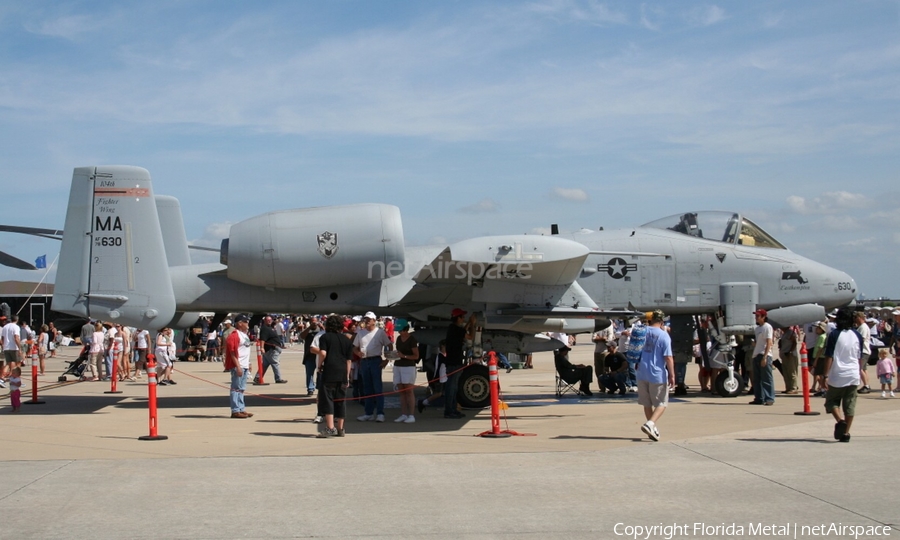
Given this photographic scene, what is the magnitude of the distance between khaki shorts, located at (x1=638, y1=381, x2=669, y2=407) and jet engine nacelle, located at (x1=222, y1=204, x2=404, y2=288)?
5.18 m

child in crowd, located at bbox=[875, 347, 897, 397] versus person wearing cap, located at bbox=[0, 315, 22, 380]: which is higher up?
person wearing cap, located at bbox=[0, 315, 22, 380]

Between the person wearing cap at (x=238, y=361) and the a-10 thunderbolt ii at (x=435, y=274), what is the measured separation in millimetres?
1105

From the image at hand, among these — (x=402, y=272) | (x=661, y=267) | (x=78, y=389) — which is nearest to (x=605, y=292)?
(x=661, y=267)

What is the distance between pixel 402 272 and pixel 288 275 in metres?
1.94

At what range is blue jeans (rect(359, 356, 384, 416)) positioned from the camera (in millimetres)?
12086

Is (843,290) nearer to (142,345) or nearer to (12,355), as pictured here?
(12,355)

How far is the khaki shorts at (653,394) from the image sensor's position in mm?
9758

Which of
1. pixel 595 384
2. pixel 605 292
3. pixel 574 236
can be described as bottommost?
pixel 595 384

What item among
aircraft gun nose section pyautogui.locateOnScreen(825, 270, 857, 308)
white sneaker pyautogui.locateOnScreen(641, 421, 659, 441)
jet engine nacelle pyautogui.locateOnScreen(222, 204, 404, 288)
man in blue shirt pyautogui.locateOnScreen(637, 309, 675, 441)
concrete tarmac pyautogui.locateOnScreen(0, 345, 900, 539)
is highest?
jet engine nacelle pyautogui.locateOnScreen(222, 204, 404, 288)

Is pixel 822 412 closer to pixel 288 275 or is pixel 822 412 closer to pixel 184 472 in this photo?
pixel 288 275

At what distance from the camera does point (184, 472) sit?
7.89 meters

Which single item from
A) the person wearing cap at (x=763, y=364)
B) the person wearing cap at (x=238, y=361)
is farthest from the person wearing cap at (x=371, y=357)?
the person wearing cap at (x=763, y=364)

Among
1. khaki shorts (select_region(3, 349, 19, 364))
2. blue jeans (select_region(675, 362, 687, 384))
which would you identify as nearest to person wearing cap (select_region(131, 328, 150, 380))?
khaki shorts (select_region(3, 349, 19, 364))

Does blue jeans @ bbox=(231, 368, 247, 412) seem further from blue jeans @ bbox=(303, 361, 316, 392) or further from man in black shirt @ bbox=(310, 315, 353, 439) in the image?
blue jeans @ bbox=(303, 361, 316, 392)
